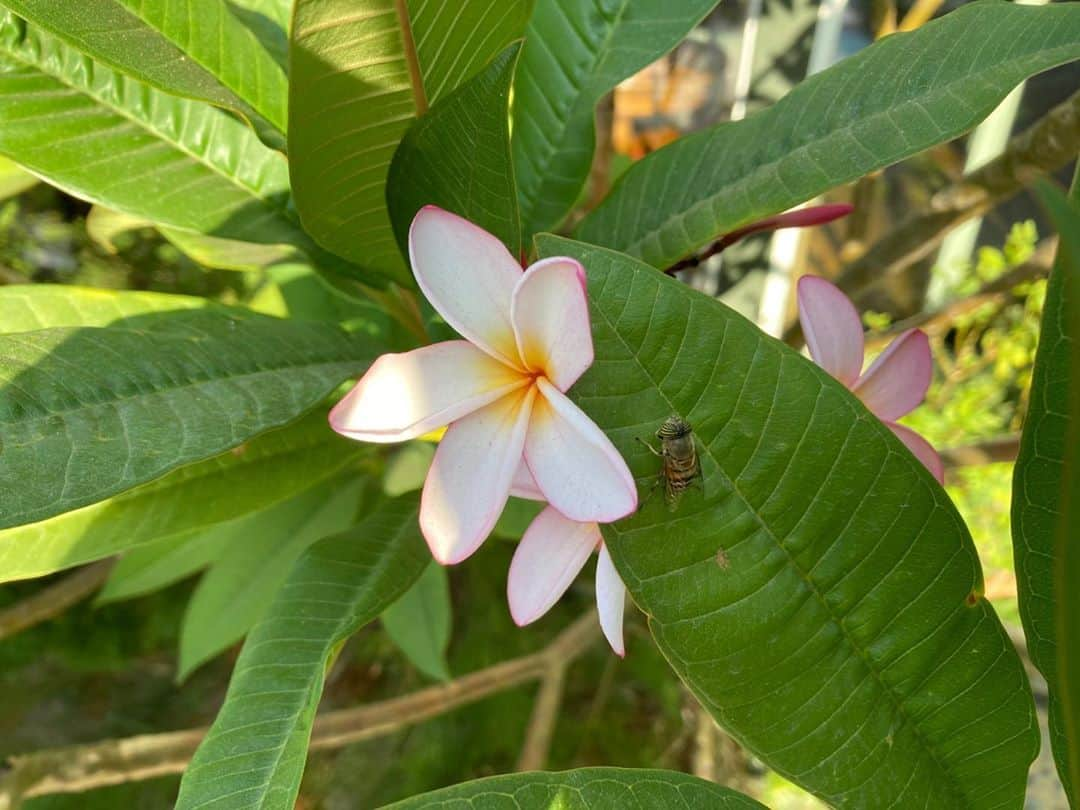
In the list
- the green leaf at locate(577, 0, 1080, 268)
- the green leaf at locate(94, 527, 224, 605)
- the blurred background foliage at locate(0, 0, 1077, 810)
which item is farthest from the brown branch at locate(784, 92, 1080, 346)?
the green leaf at locate(94, 527, 224, 605)

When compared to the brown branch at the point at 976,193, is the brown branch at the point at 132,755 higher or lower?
lower

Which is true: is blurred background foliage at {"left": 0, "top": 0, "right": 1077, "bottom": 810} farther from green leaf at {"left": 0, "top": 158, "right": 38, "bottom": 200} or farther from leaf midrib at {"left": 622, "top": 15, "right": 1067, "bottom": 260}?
leaf midrib at {"left": 622, "top": 15, "right": 1067, "bottom": 260}

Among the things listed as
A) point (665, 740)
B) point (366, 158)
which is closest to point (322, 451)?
point (366, 158)

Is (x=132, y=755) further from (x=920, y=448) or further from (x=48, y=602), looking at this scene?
(x=920, y=448)

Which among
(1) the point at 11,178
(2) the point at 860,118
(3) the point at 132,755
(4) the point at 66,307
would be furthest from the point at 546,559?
(1) the point at 11,178

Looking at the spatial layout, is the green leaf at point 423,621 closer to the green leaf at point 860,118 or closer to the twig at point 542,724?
the twig at point 542,724

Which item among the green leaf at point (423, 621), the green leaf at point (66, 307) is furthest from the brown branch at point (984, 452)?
the green leaf at point (66, 307)
